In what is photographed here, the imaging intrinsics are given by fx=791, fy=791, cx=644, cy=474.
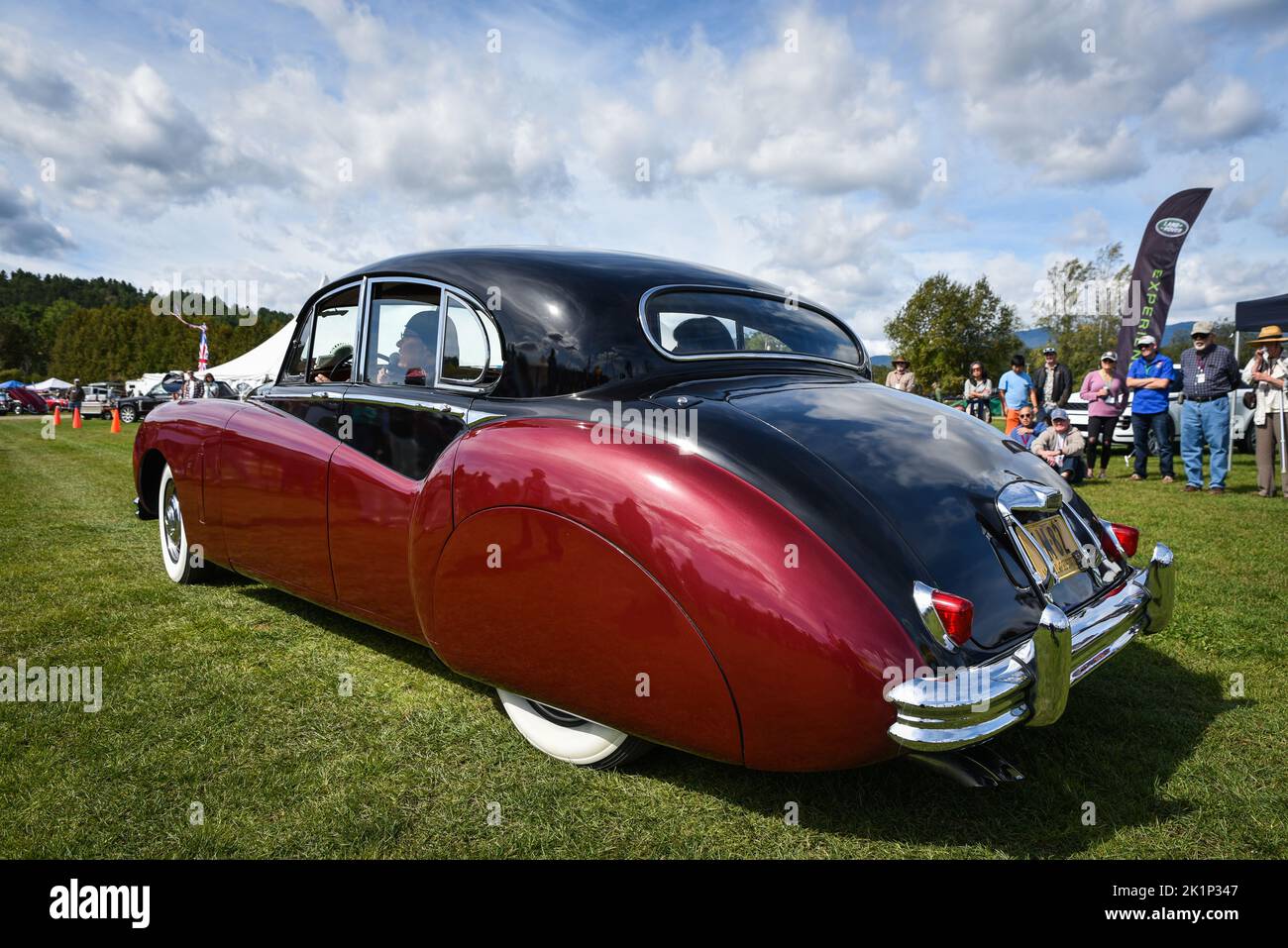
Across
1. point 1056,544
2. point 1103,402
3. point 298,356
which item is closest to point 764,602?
point 1056,544

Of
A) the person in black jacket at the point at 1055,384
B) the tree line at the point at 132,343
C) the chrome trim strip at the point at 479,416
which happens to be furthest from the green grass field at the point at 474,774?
the tree line at the point at 132,343

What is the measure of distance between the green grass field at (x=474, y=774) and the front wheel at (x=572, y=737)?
62 mm

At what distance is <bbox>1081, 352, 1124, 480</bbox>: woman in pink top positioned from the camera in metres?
10.3

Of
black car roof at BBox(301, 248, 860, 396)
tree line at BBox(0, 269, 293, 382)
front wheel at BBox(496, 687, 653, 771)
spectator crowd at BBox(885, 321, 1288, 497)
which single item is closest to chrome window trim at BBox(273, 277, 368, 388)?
black car roof at BBox(301, 248, 860, 396)

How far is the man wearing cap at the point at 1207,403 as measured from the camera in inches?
335

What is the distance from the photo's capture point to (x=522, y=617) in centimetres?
234

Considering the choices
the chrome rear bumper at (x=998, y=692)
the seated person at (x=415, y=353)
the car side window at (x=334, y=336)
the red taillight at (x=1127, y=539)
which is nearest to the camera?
the chrome rear bumper at (x=998, y=692)

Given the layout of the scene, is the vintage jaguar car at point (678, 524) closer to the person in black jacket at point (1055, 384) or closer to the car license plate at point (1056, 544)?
the car license plate at point (1056, 544)

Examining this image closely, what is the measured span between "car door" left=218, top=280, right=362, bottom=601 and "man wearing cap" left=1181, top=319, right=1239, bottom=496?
8670 mm

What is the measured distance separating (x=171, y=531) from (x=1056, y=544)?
4737 millimetres

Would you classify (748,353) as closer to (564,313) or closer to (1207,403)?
(564,313)

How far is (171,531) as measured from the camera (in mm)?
4773

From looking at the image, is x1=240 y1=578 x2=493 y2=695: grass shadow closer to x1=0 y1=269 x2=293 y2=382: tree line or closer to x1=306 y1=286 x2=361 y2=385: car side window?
x1=306 y1=286 x2=361 y2=385: car side window

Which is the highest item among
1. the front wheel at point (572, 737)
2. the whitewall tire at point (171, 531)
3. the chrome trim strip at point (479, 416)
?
the chrome trim strip at point (479, 416)
